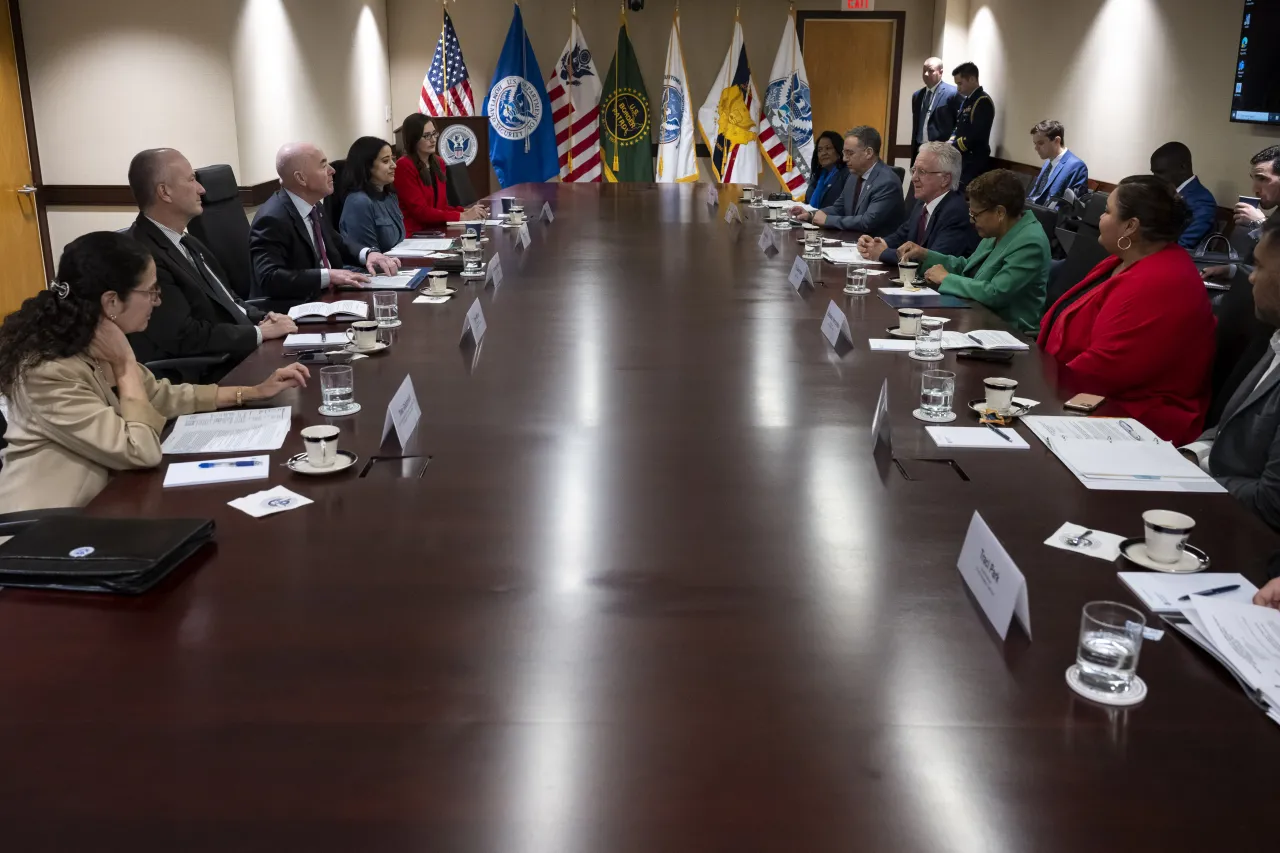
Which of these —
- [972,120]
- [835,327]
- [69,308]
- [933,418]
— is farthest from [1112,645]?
[972,120]

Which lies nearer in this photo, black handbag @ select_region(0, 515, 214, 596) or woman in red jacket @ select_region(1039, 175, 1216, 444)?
black handbag @ select_region(0, 515, 214, 596)

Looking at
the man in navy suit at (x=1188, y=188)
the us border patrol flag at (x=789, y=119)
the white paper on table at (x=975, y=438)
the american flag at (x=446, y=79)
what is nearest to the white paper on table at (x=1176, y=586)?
the white paper on table at (x=975, y=438)

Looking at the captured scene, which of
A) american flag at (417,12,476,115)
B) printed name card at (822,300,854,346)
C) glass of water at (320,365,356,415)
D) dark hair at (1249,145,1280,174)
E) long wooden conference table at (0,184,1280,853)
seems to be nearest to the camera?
long wooden conference table at (0,184,1280,853)

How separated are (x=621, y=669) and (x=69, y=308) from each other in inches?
56.2

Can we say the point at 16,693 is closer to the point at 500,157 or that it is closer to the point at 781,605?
the point at 781,605

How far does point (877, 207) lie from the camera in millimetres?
5375

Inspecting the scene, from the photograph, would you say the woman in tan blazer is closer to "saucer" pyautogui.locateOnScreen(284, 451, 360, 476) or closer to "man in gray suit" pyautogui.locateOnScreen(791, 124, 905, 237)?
"saucer" pyautogui.locateOnScreen(284, 451, 360, 476)

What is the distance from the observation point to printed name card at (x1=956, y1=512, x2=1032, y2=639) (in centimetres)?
128

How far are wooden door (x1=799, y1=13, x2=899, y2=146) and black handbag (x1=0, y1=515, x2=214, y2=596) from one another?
30.5ft

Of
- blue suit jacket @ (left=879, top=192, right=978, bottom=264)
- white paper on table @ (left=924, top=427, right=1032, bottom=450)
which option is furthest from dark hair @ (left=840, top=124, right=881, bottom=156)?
white paper on table @ (left=924, top=427, right=1032, bottom=450)

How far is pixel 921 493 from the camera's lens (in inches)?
70.2

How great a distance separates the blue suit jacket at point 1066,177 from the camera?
23.7ft

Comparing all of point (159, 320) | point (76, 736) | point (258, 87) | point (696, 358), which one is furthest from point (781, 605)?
point (258, 87)

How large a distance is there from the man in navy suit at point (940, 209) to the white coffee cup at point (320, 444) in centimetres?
292
